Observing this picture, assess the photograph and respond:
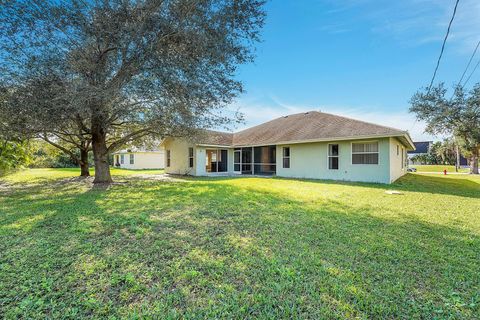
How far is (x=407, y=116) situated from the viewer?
78.3ft

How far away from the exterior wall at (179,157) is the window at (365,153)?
10.9 metres

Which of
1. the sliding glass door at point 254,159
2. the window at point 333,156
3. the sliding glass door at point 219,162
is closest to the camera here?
the window at point 333,156

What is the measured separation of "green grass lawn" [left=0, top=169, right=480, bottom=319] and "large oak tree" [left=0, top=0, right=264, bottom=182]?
13.1ft

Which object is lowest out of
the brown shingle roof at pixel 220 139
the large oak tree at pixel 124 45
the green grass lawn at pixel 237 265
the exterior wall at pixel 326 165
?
the green grass lawn at pixel 237 265

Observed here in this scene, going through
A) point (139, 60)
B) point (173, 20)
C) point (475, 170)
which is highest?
point (173, 20)

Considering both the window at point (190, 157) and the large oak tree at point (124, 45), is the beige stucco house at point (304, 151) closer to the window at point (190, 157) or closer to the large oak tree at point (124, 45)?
the window at point (190, 157)

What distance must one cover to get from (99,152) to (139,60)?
666 centimetres

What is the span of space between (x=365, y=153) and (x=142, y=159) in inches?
1153

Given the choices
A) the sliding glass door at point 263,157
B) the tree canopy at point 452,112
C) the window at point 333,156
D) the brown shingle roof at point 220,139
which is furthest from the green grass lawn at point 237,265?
the tree canopy at point 452,112

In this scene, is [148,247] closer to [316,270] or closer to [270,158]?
[316,270]

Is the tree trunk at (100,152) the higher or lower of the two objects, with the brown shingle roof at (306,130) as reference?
lower

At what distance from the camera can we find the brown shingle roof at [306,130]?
12.9 meters

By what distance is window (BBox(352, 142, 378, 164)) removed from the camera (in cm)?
1271

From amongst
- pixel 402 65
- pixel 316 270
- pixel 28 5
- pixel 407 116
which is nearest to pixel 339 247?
pixel 316 270
